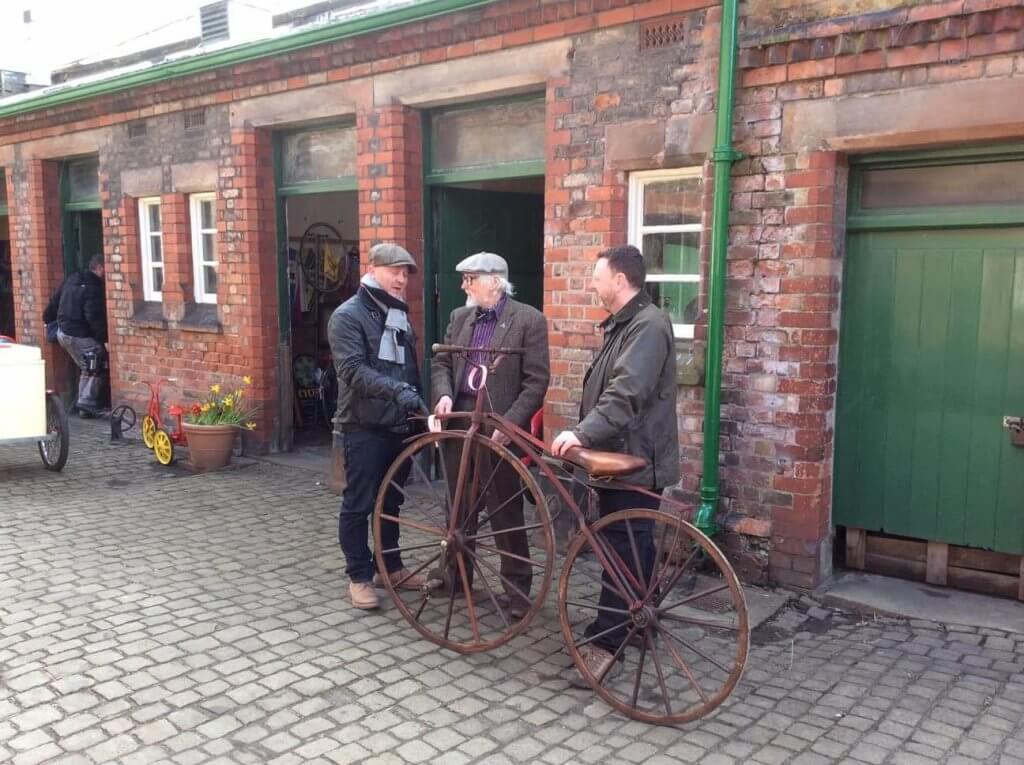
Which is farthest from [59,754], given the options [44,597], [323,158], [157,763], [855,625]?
[323,158]

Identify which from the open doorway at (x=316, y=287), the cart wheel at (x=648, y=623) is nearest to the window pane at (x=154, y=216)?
the open doorway at (x=316, y=287)

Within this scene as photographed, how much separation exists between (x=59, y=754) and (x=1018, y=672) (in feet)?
13.4

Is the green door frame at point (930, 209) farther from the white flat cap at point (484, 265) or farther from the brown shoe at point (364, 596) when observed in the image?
the brown shoe at point (364, 596)

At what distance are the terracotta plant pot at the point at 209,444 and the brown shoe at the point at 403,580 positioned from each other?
341 centimetres

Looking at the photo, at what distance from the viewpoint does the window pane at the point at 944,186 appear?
4.62 m

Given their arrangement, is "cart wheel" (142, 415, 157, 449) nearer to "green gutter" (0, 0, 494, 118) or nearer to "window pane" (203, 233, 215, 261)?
"window pane" (203, 233, 215, 261)

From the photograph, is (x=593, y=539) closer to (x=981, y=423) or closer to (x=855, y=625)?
(x=855, y=625)

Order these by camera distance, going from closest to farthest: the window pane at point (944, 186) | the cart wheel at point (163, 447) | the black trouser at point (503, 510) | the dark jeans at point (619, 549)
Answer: the dark jeans at point (619, 549) < the black trouser at point (503, 510) < the window pane at point (944, 186) < the cart wheel at point (163, 447)

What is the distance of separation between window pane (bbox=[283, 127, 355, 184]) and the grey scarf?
3.19m

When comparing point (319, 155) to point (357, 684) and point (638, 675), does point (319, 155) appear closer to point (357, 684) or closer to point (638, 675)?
point (357, 684)

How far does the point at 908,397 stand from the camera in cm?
505

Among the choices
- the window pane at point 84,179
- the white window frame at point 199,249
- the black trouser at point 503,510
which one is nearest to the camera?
the black trouser at point 503,510

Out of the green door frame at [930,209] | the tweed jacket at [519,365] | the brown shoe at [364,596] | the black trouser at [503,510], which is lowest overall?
the brown shoe at [364,596]

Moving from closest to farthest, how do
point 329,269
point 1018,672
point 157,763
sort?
point 157,763 → point 1018,672 → point 329,269
